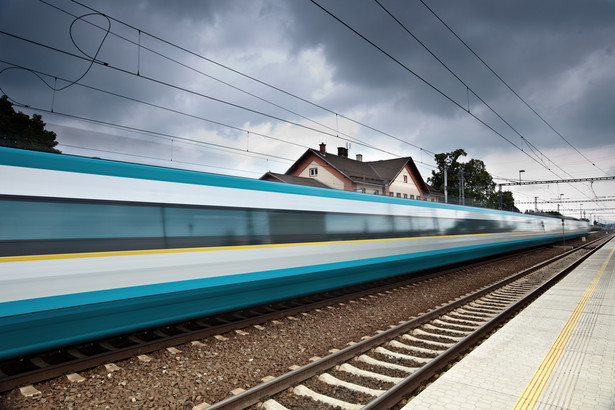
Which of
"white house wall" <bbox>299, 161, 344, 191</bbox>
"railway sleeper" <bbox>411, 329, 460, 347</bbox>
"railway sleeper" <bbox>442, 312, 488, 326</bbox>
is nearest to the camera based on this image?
"railway sleeper" <bbox>411, 329, 460, 347</bbox>

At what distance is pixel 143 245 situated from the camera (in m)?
4.88

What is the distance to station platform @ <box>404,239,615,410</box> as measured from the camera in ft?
11.2

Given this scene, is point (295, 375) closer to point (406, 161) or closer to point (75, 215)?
point (75, 215)

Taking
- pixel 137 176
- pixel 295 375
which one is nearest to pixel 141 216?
pixel 137 176

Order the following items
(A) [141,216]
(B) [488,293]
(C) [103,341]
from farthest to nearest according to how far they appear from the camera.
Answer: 1. (B) [488,293]
2. (C) [103,341]
3. (A) [141,216]

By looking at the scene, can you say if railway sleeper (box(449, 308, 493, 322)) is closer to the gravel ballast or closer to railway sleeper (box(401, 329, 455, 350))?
the gravel ballast

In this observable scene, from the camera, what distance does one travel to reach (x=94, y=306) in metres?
4.43

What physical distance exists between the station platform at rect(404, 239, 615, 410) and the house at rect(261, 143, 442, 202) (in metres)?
23.1

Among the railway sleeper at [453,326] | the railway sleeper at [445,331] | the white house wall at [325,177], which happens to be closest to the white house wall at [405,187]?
the white house wall at [325,177]

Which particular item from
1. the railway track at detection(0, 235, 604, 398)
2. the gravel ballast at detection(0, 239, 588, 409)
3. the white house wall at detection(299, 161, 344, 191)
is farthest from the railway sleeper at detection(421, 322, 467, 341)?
the white house wall at detection(299, 161, 344, 191)

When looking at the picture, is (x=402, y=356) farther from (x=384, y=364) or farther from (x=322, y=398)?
(x=322, y=398)

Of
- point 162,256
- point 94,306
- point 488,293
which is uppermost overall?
point 162,256

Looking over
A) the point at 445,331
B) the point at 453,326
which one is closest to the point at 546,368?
the point at 445,331

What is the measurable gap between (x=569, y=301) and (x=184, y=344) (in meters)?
7.81
